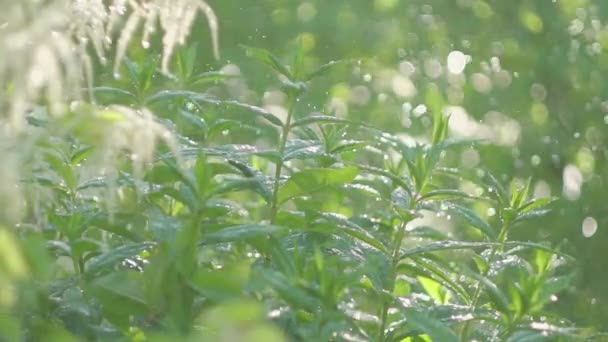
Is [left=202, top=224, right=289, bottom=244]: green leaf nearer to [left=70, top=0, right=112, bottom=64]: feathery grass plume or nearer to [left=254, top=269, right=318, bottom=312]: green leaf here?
[left=254, top=269, right=318, bottom=312]: green leaf

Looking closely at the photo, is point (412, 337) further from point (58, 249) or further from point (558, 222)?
point (558, 222)

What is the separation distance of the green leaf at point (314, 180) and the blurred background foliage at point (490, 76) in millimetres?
2051

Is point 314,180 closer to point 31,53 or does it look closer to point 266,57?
point 266,57

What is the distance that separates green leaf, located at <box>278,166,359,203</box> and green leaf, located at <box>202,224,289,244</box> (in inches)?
6.7

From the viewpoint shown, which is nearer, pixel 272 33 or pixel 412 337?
pixel 412 337

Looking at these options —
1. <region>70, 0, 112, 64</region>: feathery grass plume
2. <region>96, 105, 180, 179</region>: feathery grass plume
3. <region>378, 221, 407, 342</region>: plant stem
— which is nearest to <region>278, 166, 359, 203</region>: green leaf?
<region>378, 221, 407, 342</region>: plant stem

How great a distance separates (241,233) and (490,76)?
2.76 metres

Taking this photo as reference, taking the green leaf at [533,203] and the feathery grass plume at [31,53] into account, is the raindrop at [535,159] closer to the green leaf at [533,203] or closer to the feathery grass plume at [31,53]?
the green leaf at [533,203]

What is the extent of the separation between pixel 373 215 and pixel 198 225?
0.72m

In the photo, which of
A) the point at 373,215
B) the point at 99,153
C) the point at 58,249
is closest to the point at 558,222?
the point at 373,215

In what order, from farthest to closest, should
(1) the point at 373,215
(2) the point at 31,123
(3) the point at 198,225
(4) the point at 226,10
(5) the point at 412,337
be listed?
1. (4) the point at 226,10
2. (1) the point at 373,215
3. (5) the point at 412,337
4. (2) the point at 31,123
5. (3) the point at 198,225

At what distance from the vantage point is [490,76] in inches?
153

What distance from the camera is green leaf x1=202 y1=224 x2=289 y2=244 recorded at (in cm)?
125

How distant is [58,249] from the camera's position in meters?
1.35
